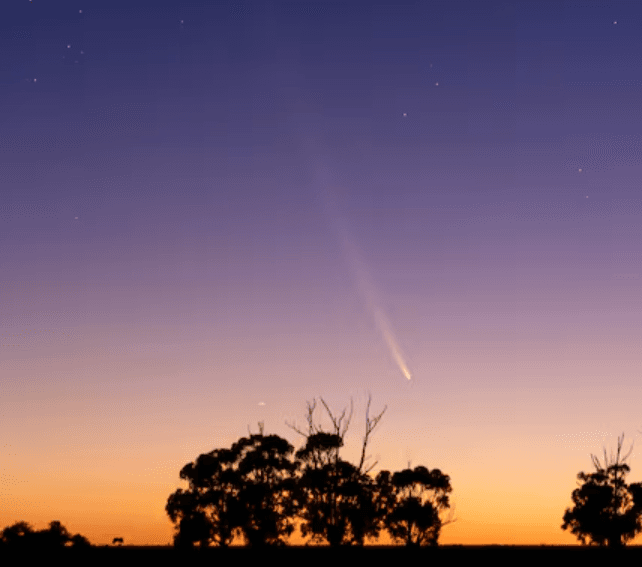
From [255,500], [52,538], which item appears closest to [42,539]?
[52,538]

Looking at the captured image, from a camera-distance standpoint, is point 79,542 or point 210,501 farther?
point 210,501

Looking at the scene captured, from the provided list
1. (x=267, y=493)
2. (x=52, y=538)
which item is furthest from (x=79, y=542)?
(x=267, y=493)

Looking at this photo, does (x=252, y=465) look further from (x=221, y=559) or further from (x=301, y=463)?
(x=221, y=559)

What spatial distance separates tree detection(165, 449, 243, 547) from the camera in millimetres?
79812

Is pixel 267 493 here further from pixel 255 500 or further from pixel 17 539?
pixel 17 539

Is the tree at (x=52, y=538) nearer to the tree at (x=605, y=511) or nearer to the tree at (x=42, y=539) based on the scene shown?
the tree at (x=42, y=539)

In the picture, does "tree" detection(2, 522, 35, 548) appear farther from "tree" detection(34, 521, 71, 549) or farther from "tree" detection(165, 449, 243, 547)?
"tree" detection(165, 449, 243, 547)

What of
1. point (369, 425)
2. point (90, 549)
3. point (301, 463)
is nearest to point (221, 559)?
point (90, 549)

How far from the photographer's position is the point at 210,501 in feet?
264

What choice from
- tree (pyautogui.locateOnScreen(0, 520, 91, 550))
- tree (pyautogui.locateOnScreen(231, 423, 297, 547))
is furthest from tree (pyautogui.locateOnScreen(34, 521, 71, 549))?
tree (pyautogui.locateOnScreen(231, 423, 297, 547))

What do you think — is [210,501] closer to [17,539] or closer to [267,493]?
[267,493]

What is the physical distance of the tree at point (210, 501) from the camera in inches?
3142

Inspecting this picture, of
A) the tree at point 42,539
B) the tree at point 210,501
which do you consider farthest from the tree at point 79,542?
the tree at point 210,501

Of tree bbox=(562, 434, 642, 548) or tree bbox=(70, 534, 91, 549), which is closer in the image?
tree bbox=(70, 534, 91, 549)
